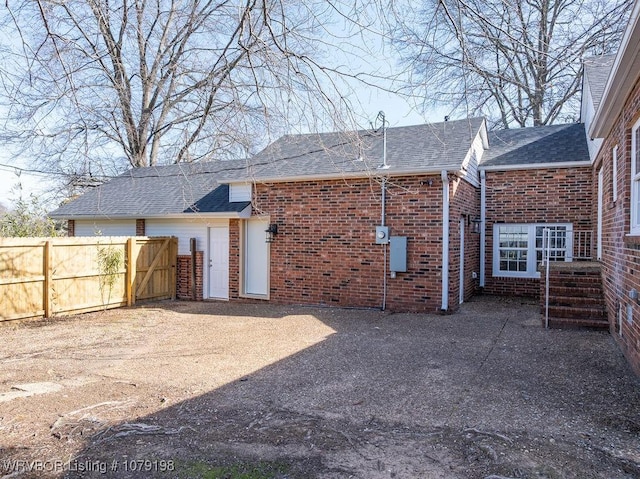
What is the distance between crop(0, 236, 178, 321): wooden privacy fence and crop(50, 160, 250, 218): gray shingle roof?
1.32m

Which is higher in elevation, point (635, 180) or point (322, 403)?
point (635, 180)

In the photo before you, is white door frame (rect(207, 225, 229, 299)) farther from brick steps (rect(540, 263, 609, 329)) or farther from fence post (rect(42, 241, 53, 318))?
brick steps (rect(540, 263, 609, 329))

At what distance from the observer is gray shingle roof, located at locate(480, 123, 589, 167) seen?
12.2 metres

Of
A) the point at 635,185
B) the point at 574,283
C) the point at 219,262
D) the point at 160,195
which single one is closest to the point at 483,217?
the point at 574,283

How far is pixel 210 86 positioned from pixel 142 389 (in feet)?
11.4

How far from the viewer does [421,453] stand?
11.7ft

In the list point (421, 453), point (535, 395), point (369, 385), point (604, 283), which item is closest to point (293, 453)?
point (421, 453)

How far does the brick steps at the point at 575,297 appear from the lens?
8328mm

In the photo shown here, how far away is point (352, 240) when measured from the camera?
11.0 meters

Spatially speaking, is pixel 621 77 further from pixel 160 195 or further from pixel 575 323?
pixel 160 195

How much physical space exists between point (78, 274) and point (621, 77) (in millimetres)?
10487

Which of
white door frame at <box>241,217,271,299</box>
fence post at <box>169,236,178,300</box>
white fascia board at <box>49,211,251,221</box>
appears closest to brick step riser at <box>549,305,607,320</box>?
white door frame at <box>241,217,271,299</box>

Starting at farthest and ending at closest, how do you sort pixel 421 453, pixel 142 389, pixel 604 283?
pixel 604 283, pixel 142 389, pixel 421 453

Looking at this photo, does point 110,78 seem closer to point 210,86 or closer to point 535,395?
point 210,86
